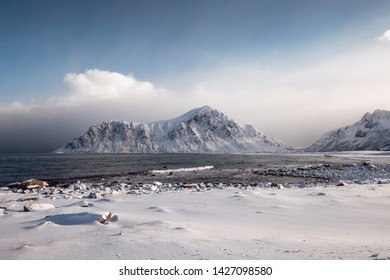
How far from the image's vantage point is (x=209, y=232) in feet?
27.5

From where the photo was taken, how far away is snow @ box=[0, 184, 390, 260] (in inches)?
245

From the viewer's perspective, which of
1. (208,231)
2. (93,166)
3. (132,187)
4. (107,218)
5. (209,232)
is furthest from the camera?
(93,166)

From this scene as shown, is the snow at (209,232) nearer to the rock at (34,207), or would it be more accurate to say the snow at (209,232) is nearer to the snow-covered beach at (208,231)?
the snow-covered beach at (208,231)

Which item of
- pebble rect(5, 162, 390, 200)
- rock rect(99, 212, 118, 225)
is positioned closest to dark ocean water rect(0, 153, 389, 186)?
pebble rect(5, 162, 390, 200)

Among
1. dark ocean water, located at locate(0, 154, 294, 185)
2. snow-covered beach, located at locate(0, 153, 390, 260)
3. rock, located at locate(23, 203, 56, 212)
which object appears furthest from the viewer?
dark ocean water, located at locate(0, 154, 294, 185)

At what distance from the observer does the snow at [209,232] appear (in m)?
6.23

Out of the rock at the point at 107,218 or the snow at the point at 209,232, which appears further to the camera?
the rock at the point at 107,218

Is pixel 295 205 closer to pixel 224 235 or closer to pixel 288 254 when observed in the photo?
pixel 224 235

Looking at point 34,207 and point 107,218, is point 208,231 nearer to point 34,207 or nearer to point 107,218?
point 107,218

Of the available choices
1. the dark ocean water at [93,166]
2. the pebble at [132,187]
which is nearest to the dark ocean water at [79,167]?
the dark ocean water at [93,166]

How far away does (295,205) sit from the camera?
13.4m

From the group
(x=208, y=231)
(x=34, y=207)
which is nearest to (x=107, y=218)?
(x=208, y=231)

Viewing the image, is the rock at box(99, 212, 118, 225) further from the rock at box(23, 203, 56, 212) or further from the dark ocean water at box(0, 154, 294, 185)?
the dark ocean water at box(0, 154, 294, 185)
